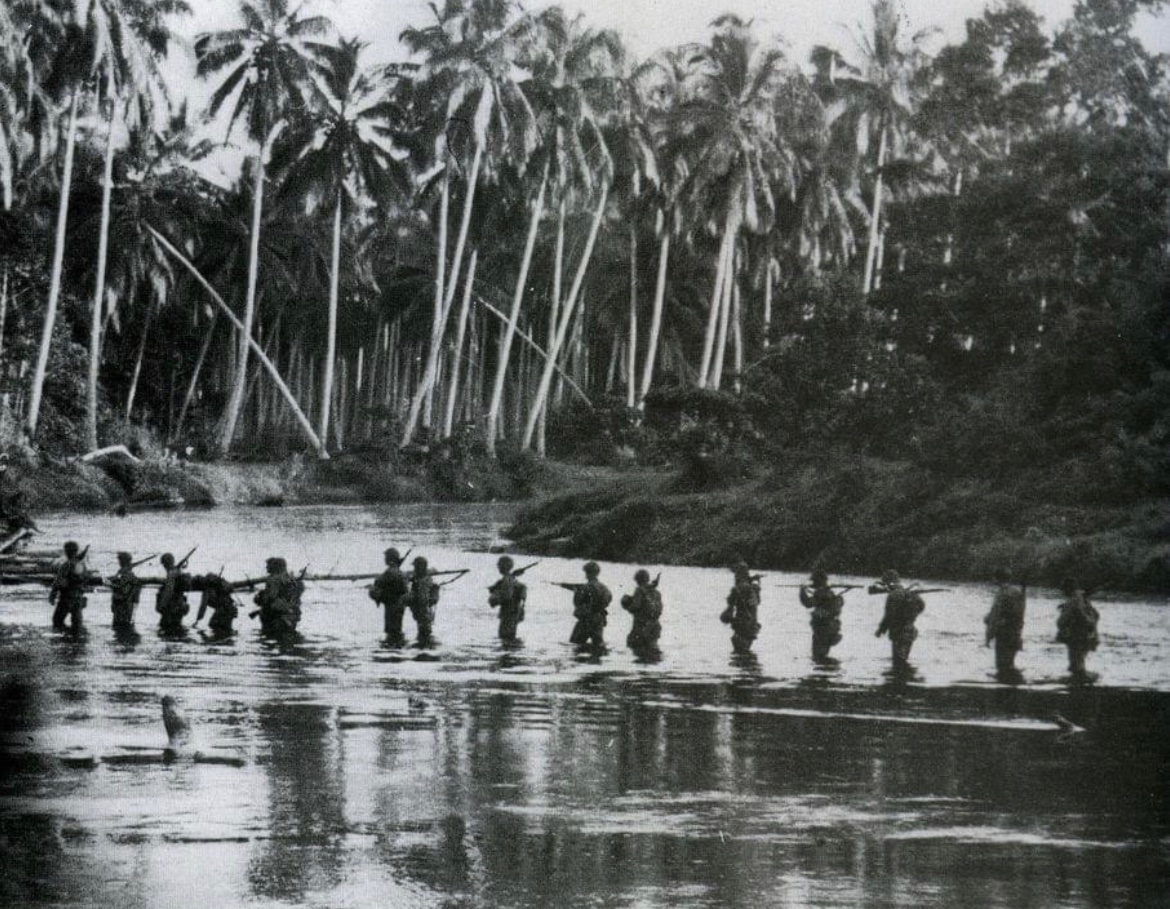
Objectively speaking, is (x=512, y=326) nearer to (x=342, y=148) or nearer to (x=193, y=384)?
(x=342, y=148)

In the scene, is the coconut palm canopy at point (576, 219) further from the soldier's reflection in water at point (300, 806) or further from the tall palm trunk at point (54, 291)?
the soldier's reflection in water at point (300, 806)

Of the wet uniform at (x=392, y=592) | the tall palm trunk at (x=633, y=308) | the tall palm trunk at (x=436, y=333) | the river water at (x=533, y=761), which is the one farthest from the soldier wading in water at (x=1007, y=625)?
the tall palm trunk at (x=633, y=308)

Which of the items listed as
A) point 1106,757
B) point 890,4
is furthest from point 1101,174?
point 1106,757

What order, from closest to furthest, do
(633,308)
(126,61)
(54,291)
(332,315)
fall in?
(332,315) → (126,61) → (633,308) → (54,291)

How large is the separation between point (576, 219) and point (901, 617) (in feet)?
24.1

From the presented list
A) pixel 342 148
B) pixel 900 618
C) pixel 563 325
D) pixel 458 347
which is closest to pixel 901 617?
pixel 900 618

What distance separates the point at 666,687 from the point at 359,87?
5.77m

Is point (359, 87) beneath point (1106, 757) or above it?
above

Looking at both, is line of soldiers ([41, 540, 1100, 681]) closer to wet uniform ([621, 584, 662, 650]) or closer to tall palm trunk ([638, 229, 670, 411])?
wet uniform ([621, 584, 662, 650])

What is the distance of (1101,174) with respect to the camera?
13273 mm

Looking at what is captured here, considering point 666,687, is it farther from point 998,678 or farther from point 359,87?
point 359,87

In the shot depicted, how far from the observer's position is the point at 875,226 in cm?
1883

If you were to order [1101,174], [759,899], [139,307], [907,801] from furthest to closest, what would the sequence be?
[139,307]
[1101,174]
[907,801]
[759,899]

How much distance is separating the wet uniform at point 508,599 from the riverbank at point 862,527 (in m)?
0.82
